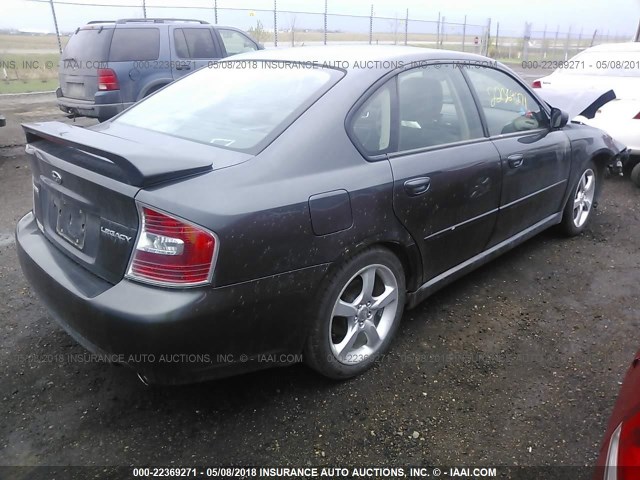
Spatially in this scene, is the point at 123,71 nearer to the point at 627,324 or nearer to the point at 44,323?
the point at 44,323

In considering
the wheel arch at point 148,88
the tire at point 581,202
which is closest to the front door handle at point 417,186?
the tire at point 581,202

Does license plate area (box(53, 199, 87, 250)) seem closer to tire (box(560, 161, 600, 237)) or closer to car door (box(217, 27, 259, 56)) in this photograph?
tire (box(560, 161, 600, 237))

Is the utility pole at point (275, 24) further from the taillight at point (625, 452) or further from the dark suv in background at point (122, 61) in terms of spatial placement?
the taillight at point (625, 452)

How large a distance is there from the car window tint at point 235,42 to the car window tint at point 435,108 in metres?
7.12

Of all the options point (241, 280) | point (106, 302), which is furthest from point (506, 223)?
point (106, 302)

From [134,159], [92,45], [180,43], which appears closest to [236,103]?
[134,159]

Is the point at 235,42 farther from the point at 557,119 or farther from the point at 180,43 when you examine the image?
the point at 557,119

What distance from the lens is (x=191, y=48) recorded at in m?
8.69

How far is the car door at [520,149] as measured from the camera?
130 inches

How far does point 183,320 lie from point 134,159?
0.64 metres

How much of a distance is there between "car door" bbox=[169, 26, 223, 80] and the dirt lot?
19.3ft

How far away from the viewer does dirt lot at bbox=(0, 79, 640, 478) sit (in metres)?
2.22

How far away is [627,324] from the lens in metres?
3.21

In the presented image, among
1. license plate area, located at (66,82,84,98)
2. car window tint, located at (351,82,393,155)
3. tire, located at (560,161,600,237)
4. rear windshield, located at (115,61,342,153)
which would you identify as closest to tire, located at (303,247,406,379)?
car window tint, located at (351,82,393,155)
